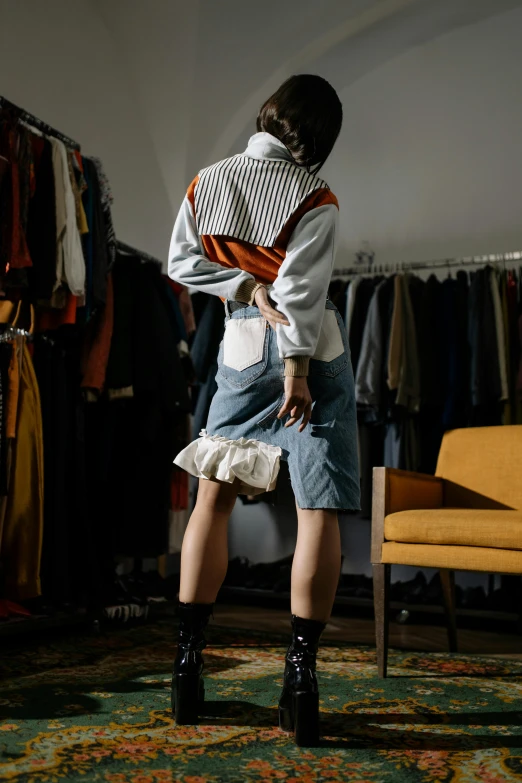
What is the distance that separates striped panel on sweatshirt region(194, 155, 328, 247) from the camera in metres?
1.35

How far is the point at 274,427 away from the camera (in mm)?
1359

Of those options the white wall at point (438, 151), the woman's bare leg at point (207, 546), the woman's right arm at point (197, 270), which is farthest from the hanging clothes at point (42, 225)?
the white wall at point (438, 151)

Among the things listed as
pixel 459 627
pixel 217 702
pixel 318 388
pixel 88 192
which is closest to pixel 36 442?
pixel 88 192

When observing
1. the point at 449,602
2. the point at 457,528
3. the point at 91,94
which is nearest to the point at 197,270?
the point at 457,528

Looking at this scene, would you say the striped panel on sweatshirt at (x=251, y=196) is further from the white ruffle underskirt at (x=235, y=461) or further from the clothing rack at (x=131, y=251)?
the clothing rack at (x=131, y=251)

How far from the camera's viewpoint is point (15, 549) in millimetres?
2336

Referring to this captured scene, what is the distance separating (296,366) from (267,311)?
0.12 m

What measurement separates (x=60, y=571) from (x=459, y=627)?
177cm

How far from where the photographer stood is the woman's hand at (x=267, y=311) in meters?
1.29

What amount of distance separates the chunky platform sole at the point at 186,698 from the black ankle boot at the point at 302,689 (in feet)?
0.56

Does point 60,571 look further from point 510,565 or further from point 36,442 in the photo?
point 510,565

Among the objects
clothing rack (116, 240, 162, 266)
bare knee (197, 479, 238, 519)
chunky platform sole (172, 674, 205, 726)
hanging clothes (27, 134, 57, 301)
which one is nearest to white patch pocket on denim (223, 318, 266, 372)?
bare knee (197, 479, 238, 519)

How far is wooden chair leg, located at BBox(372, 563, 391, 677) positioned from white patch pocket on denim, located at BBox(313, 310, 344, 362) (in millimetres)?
881

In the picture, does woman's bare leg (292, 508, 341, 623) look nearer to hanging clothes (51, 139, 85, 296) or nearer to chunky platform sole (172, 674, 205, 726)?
chunky platform sole (172, 674, 205, 726)
